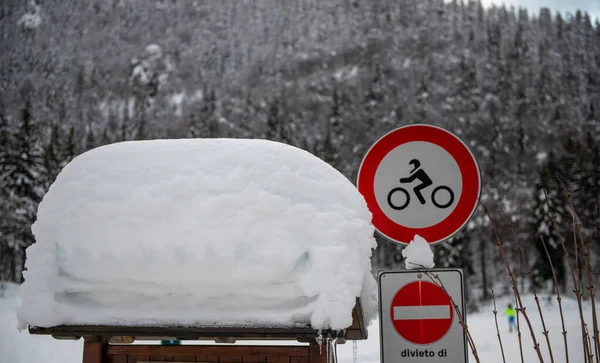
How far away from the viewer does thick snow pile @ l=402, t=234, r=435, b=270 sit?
3.01 m

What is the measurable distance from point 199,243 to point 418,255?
48.1 inches

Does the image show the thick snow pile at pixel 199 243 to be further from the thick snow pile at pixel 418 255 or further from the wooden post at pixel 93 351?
the wooden post at pixel 93 351

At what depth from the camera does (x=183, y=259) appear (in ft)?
8.39

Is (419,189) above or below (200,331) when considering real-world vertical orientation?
above

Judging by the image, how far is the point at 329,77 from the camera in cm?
13675

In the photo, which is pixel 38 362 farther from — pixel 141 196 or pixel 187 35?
pixel 187 35

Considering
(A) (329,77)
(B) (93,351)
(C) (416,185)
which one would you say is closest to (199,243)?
(B) (93,351)

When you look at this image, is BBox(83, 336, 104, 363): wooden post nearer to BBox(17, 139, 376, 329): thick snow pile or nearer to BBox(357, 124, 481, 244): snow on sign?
BBox(17, 139, 376, 329): thick snow pile

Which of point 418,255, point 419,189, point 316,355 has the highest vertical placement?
point 419,189

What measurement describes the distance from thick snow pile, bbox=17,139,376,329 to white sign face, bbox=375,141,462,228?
1.70 feet

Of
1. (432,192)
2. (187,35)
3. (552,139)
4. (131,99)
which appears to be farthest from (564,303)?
(187,35)

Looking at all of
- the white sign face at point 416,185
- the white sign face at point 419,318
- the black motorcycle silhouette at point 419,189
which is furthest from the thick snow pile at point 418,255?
the black motorcycle silhouette at point 419,189

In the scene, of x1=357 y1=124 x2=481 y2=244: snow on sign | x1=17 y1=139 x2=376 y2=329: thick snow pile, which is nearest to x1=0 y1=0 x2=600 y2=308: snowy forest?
x1=357 y1=124 x2=481 y2=244: snow on sign

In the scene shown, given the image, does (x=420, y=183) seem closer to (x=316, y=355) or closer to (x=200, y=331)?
(x=316, y=355)
